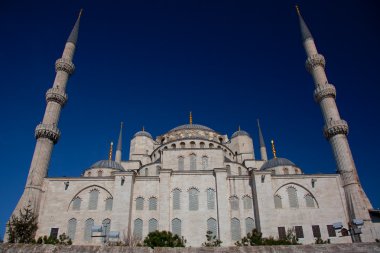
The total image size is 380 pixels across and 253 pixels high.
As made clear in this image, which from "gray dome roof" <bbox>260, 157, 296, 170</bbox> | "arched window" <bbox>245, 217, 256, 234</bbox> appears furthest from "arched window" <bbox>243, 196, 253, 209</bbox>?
"gray dome roof" <bbox>260, 157, 296, 170</bbox>

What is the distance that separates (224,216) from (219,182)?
225cm

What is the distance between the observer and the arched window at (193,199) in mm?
20766

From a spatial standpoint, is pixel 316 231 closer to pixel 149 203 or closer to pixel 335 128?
pixel 335 128

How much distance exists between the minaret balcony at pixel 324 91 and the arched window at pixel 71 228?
62.0 feet

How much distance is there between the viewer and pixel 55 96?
23.9 metres

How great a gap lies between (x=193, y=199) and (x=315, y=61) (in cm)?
1440

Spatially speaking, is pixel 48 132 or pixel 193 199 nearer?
pixel 193 199

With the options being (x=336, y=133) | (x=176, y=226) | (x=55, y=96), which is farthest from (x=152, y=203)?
(x=336, y=133)

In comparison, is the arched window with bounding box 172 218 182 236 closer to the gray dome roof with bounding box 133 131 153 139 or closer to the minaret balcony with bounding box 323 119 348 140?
the minaret balcony with bounding box 323 119 348 140

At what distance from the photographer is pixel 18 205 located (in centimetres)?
1950

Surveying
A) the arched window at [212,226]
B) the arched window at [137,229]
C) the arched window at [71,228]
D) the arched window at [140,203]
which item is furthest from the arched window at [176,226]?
the arched window at [71,228]

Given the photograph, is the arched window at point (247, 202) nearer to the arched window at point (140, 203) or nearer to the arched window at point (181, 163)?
the arched window at point (181, 163)

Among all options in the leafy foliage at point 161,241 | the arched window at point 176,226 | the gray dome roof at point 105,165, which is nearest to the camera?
the leafy foliage at point 161,241

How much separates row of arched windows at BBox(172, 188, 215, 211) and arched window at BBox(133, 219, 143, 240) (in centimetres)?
232
